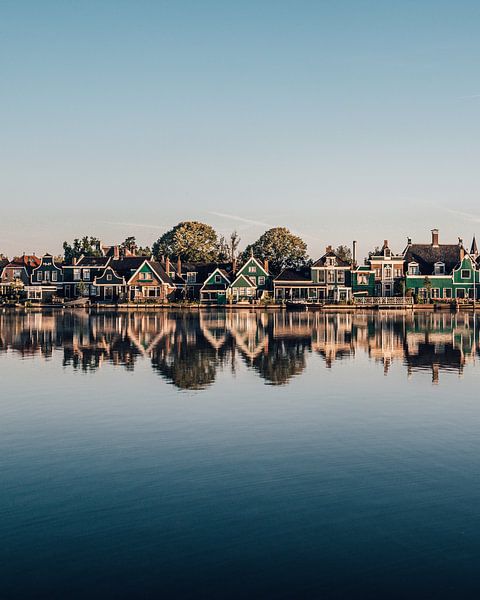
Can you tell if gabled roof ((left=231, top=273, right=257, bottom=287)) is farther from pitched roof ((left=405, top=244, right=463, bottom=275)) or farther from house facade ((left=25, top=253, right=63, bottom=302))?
house facade ((left=25, top=253, right=63, bottom=302))

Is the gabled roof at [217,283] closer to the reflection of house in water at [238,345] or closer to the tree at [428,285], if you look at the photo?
the tree at [428,285]

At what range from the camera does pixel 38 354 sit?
39.7 meters

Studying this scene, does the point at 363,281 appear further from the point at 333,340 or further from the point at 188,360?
the point at 188,360

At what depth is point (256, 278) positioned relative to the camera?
109 metres

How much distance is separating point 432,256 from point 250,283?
2788 centimetres

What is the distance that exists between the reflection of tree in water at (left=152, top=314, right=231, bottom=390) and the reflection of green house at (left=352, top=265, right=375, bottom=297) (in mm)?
56381

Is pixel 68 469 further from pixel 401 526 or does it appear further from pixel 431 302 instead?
pixel 431 302

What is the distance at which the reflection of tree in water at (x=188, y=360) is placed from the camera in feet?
96.7

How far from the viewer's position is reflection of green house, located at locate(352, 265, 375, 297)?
104 m

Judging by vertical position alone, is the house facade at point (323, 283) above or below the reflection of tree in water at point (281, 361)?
above

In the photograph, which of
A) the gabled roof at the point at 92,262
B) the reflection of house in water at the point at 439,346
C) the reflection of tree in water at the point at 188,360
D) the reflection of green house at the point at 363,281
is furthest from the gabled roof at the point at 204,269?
the reflection of tree in water at the point at 188,360

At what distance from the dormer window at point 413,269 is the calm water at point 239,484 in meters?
73.4

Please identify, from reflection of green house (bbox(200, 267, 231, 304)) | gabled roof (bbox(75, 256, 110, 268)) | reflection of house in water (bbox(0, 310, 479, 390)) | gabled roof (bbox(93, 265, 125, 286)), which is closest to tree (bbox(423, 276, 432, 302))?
reflection of green house (bbox(200, 267, 231, 304))

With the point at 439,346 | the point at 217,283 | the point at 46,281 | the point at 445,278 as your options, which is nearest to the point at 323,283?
the point at 217,283
